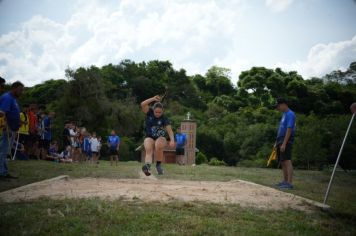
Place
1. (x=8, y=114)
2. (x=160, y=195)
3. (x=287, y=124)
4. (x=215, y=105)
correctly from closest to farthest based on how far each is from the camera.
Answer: (x=160, y=195) → (x=8, y=114) → (x=287, y=124) → (x=215, y=105)

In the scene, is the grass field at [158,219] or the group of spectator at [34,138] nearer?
the grass field at [158,219]

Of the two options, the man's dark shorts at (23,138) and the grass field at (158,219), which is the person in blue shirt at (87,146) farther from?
the grass field at (158,219)

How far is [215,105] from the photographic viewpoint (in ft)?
170

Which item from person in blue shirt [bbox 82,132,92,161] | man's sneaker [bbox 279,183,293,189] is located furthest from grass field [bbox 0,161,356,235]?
person in blue shirt [bbox 82,132,92,161]

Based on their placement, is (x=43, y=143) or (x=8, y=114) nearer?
(x=8, y=114)

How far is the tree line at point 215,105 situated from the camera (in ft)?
125

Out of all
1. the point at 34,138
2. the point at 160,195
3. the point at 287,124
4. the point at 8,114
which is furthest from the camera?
the point at 34,138

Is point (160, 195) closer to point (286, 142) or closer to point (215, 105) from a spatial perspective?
point (286, 142)

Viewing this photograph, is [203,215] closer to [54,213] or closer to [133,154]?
[54,213]

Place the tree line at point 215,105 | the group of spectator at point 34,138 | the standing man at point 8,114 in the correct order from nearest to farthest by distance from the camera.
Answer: the standing man at point 8,114 → the group of spectator at point 34,138 → the tree line at point 215,105

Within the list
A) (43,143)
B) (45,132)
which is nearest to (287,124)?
(45,132)

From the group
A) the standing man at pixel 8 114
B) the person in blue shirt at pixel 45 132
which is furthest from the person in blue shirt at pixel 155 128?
the person in blue shirt at pixel 45 132

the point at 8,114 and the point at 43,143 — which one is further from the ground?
the point at 8,114

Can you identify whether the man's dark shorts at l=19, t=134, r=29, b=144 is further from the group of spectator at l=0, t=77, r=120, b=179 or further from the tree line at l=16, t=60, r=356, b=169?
the tree line at l=16, t=60, r=356, b=169
